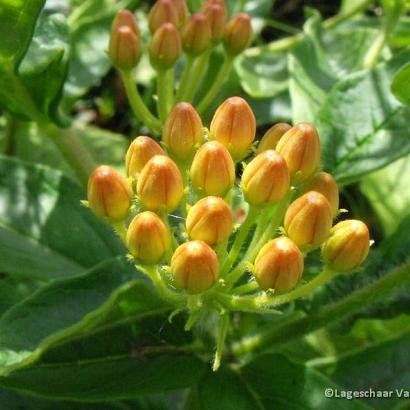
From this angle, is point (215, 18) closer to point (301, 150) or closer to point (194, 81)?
point (194, 81)

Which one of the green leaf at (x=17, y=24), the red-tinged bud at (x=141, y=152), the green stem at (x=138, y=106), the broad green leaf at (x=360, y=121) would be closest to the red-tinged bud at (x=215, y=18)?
the green stem at (x=138, y=106)

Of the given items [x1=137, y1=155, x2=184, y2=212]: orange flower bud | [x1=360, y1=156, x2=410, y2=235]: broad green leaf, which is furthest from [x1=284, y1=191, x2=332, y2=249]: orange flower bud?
[x1=360, y1=156, x2=410, y2=235]: broad green leaf

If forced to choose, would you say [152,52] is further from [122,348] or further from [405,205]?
[405,205]

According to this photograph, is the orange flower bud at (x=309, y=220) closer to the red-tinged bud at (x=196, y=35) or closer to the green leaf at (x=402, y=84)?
the green leaf at (x=402, y=84)

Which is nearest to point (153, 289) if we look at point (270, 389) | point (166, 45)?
point (270, 389)

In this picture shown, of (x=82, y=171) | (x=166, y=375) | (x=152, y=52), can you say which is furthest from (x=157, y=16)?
(x=166, y=375)

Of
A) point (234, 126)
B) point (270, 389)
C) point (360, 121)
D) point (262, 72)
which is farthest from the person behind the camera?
point (262, 72)

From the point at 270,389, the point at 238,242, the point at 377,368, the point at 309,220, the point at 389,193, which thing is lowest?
the point at 377,368
